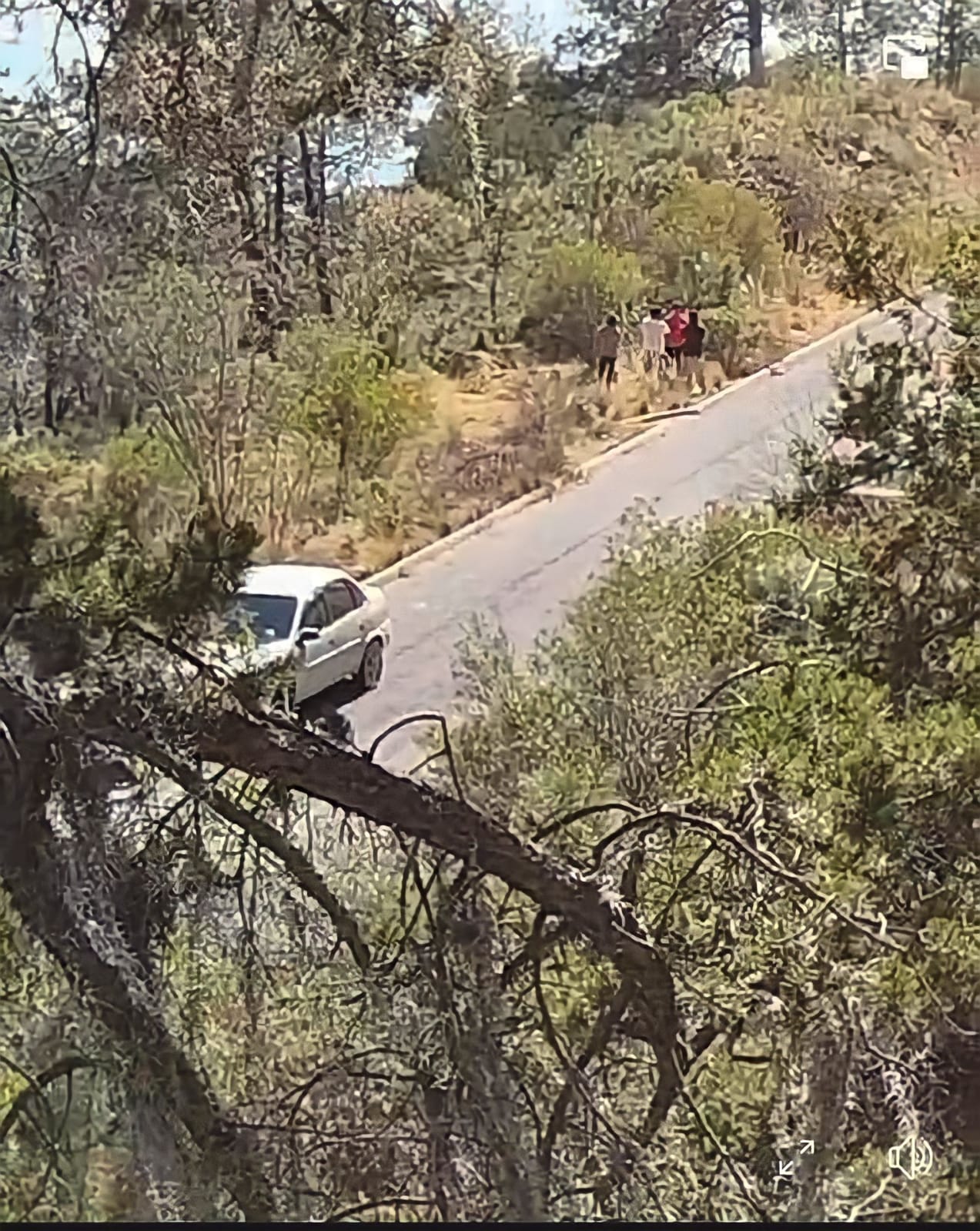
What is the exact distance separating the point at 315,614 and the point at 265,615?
1.9 inches

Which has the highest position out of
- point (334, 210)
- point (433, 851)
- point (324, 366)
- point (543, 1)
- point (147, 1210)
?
point (543, 1)

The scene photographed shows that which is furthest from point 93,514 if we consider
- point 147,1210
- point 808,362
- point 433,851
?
point 808,362

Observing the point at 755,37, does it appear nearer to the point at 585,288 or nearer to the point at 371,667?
the point at 585,288

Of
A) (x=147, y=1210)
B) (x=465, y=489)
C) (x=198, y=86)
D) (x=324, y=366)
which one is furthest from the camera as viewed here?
(x=465, y=489)

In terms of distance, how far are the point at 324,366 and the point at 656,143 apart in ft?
1.01

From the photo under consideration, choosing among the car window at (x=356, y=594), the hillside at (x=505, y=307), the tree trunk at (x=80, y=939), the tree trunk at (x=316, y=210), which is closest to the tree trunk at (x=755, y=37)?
the hillside at (x=505, y=307)

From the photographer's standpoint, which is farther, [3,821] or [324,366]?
[324,366]

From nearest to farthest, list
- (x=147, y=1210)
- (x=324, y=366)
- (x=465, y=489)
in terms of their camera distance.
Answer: (x=147, y=1210)
(x=324, y=366)
(x=465, y=489)

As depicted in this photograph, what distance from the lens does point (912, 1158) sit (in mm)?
1008

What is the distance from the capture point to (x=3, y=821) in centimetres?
102

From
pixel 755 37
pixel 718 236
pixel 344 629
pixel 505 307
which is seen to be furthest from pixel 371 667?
pixel 755 37

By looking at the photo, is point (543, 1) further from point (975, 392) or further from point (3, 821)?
point (3, 821)

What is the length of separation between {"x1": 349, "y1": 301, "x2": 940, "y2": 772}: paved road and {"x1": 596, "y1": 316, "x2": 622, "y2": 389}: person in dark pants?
0.21 feet

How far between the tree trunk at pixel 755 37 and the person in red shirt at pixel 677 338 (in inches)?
7.6
